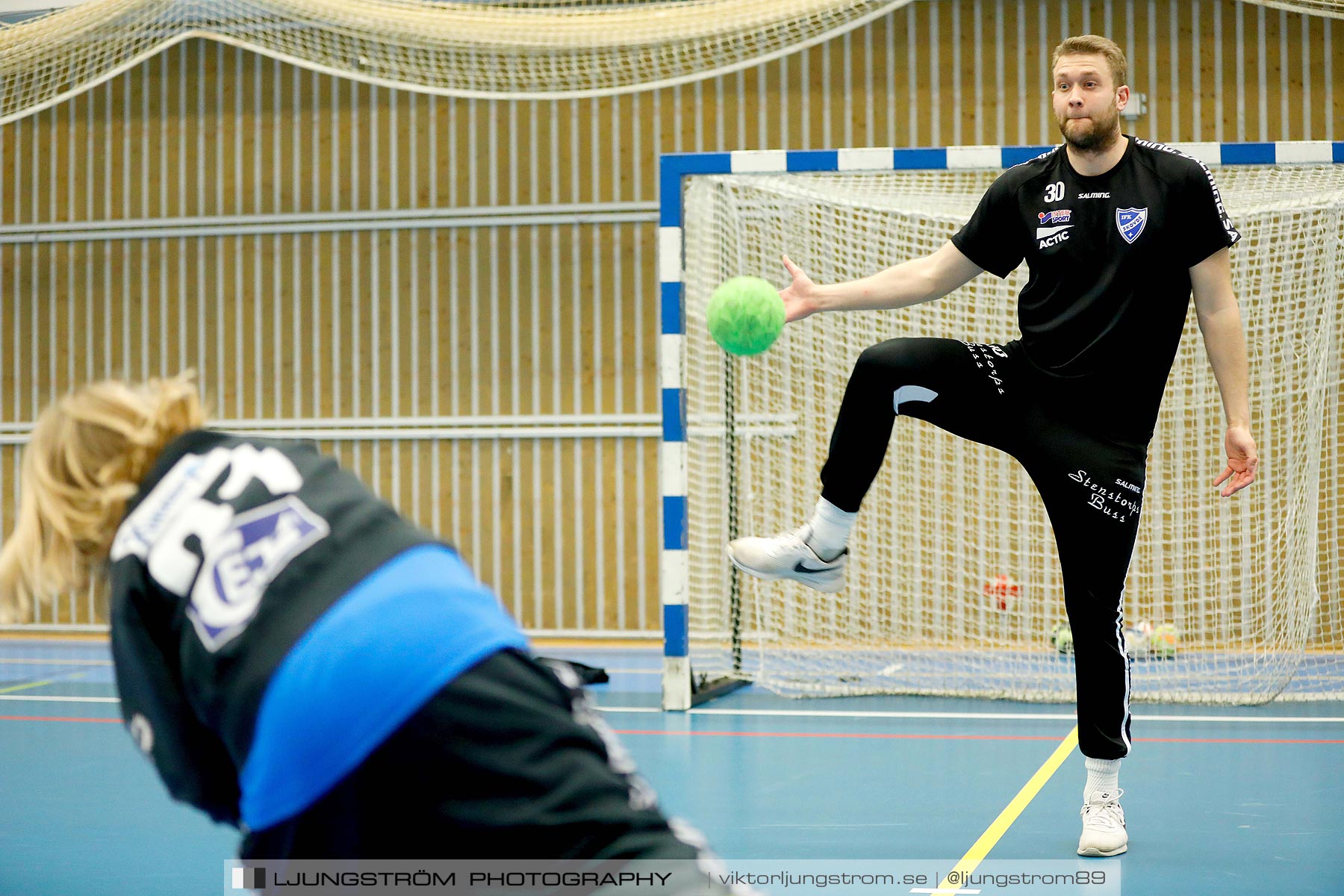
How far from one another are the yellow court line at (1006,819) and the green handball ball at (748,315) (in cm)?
152

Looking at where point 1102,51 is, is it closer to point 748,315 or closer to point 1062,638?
point 748,315

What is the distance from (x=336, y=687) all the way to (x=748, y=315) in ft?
8.22

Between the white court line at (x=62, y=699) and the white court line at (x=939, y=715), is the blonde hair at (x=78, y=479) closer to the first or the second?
the white court line at (x=939, y=715)

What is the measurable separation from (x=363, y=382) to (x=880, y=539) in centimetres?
425

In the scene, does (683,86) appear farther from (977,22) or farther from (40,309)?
(40,309)

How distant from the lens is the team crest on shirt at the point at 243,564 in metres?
1.25

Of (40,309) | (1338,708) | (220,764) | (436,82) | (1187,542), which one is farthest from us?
(40,309)

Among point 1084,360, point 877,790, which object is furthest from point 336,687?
point 877,790

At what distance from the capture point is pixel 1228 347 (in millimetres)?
3479

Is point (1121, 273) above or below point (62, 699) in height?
above

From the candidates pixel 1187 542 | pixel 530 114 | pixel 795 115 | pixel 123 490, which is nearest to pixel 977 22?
pixel 795 115

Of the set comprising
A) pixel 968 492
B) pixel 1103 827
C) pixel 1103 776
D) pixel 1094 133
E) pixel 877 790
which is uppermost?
pixel 1094 133

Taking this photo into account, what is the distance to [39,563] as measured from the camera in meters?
1.42

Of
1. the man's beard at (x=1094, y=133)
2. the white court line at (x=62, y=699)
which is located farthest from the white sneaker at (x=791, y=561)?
the white court line at (x=62, y=699)
